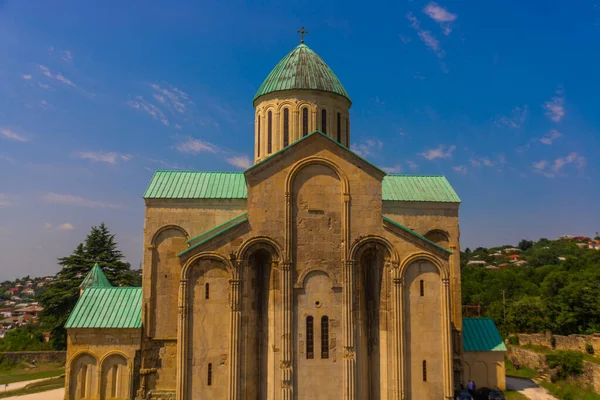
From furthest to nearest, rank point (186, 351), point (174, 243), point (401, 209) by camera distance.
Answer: point (401, 209) → point (174, 243) → point (186, 351)

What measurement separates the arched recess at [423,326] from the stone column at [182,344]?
23.0 feet

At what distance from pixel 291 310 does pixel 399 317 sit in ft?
11.5

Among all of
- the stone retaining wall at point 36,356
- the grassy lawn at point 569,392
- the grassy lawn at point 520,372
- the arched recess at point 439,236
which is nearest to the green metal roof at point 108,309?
the arched recess at point 439,236

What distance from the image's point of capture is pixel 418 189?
21.0 m

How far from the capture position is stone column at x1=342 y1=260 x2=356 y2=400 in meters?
15.7

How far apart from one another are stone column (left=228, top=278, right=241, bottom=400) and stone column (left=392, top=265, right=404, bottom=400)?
5025 mm

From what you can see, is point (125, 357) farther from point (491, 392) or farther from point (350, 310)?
point (491, 392)

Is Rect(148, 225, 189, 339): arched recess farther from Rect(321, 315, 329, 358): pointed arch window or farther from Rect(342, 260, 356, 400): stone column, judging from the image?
Rect(342, 260, 356, 400): stone column

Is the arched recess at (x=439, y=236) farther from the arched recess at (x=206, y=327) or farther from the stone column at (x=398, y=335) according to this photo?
the arched recess at (x=206, y=327)

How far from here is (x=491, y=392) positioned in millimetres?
18594

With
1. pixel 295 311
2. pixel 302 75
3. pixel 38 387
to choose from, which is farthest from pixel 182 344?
pixel 38 387

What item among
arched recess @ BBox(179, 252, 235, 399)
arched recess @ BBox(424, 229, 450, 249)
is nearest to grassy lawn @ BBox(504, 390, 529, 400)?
arched recess @ BBox(424, 229, 450, 249)

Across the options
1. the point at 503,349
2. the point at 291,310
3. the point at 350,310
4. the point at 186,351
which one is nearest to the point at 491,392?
the point at 503,349

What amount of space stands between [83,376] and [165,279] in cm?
442
